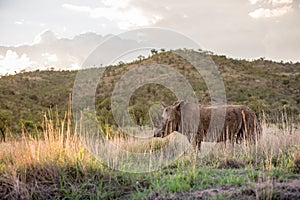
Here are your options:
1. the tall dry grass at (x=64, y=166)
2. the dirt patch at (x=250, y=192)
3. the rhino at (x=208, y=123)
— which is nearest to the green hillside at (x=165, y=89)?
the rhino at (x=208, y=123)

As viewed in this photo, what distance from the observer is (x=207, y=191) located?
4.88 meters

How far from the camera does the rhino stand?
8.66 meters

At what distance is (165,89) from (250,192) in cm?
3228

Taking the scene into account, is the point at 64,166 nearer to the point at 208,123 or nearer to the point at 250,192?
the point at 250,192

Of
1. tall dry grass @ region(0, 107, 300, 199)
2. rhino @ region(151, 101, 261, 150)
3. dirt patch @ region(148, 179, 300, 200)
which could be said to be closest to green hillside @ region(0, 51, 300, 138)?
rhino @ region(151, 101, 261, 150)

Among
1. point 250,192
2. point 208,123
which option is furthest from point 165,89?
point 250,192

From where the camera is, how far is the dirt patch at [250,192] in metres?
4.44

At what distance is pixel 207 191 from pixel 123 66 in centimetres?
5193

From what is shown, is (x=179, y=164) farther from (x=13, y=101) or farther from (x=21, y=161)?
(x=13, y=101)

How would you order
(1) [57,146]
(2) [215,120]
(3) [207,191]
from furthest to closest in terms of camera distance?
(2) [215,120]
(1) [57,146]
(3) [207,191]

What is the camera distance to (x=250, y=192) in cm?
464

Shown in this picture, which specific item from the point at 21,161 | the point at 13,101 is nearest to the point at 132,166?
the point at 21,161

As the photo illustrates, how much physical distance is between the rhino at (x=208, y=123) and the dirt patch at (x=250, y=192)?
3.57 m

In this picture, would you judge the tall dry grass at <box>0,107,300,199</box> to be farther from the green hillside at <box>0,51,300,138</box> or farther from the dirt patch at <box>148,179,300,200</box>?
the green hillside at <box>0,51,300,138</box>
